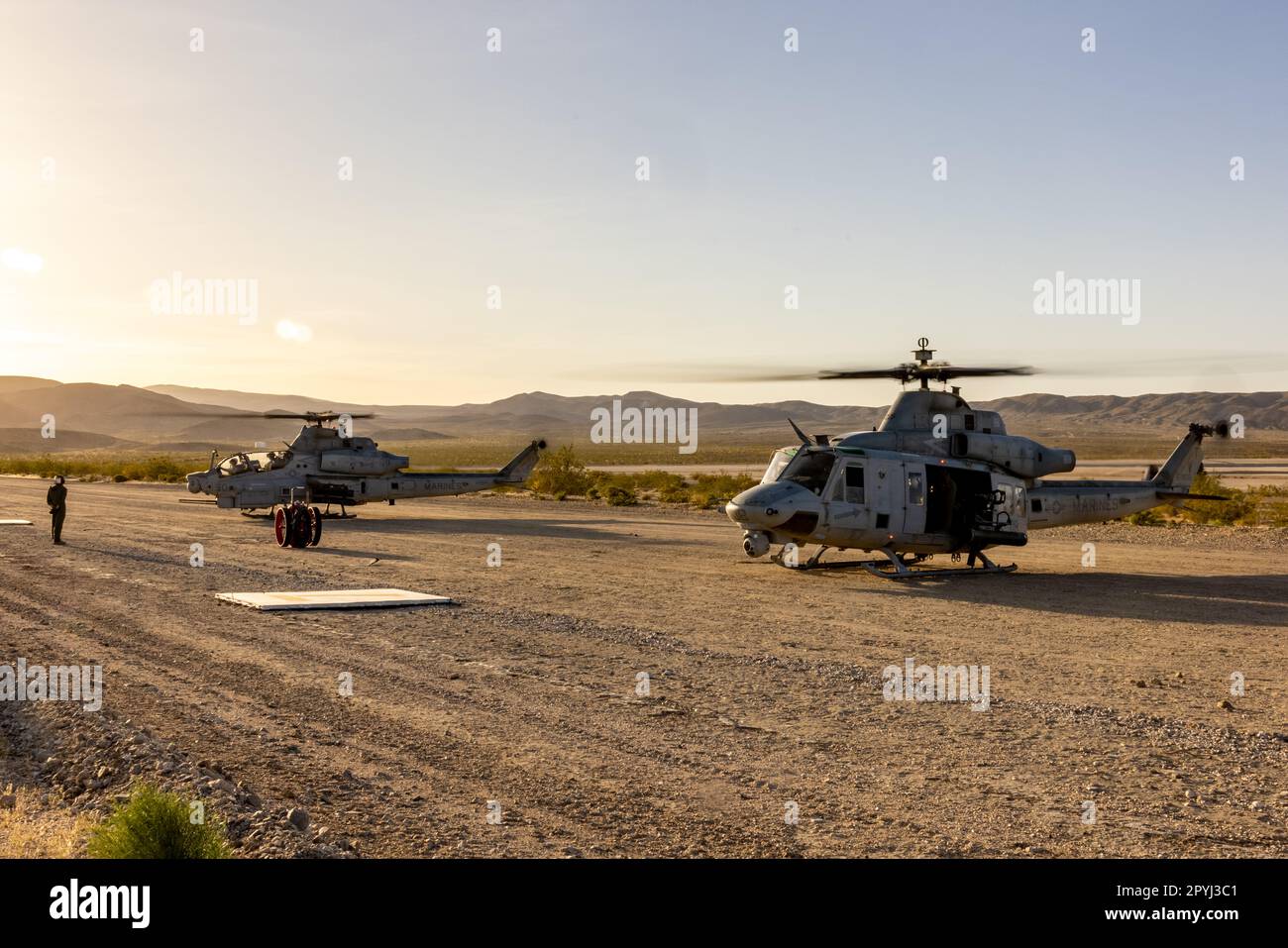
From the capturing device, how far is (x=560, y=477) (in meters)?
51.8

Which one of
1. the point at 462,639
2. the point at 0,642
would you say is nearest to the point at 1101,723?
the point at 462,639

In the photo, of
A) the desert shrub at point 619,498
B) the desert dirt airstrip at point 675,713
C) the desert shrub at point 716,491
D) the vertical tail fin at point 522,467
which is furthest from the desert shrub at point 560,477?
the desert dirt airstrip at point 675,713

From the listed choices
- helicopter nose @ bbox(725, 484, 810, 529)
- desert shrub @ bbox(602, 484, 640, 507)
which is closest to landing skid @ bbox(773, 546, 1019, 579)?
helicopter nose @ bbox(725, 484, 810, 529)

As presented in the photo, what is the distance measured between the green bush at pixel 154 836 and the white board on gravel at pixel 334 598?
997cm

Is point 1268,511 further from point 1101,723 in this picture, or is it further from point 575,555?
point 1101,723

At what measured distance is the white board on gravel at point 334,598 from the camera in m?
15.7

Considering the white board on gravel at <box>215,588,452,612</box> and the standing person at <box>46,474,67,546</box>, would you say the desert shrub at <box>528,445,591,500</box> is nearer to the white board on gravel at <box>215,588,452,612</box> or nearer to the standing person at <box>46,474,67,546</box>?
the standing person at <box>46,474,67,546</box>

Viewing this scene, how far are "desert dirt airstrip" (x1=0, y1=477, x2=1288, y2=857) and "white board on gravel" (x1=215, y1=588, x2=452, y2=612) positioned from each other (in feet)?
1.26

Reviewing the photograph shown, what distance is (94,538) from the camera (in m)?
27.5

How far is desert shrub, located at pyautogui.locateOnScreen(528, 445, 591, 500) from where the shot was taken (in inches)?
2020

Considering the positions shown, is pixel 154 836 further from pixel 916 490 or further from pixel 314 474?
pixel 314 474

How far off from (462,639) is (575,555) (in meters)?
10.7

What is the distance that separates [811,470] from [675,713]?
978 centimetres
